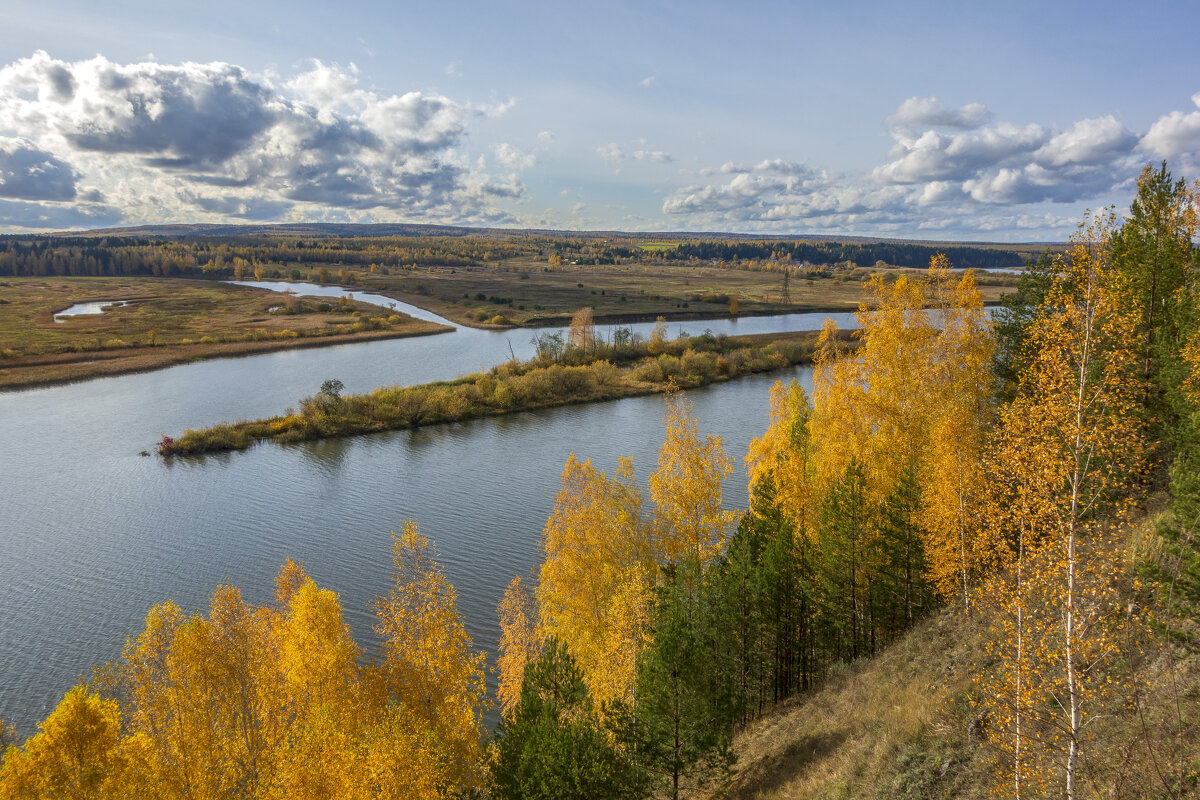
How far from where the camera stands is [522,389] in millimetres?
73625

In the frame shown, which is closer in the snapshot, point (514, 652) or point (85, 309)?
point (514, 652)

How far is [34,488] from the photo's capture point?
4725cm

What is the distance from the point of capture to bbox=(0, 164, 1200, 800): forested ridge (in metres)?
10.7

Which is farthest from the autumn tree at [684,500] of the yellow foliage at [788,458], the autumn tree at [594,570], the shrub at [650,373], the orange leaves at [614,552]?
the shrub at [650,373]

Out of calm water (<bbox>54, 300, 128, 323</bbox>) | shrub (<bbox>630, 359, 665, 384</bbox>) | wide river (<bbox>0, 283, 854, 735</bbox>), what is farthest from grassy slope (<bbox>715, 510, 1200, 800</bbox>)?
calm water (<bbox>54, 300, 128, 323</bbox>)

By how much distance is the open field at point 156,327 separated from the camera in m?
86.9

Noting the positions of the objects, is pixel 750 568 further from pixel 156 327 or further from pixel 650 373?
pixel 156 327

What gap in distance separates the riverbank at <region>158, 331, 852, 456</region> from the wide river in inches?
99.1

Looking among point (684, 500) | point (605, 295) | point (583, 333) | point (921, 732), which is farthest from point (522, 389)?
point (605, 295)

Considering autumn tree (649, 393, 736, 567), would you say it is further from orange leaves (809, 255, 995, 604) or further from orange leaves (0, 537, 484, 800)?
orange leaves (0, 537, 484, 800)

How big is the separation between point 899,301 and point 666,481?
11.3m

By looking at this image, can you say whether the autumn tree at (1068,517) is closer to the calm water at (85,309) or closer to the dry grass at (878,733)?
the dry grass at (878,733)

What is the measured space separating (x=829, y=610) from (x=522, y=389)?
53.2 m

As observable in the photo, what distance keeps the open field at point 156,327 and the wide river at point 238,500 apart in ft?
36.2
